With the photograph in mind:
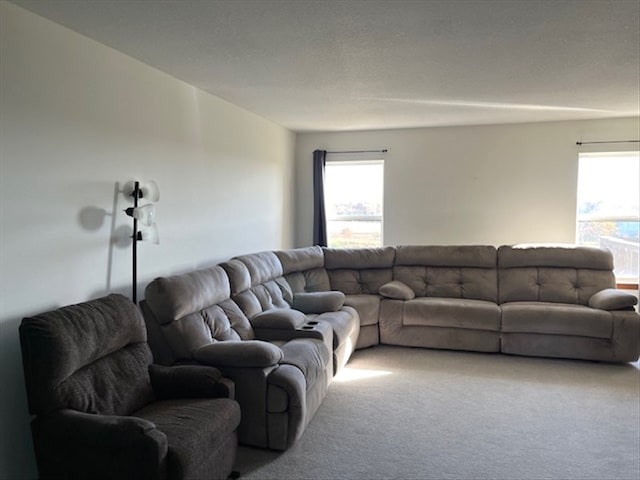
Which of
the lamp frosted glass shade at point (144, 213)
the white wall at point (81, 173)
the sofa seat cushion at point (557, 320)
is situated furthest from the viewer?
the sofa seat cushion at point (557, 320)

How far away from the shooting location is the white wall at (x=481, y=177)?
5461 millimetres

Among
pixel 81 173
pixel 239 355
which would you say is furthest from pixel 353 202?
pixel 81 173

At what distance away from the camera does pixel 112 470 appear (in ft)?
6.38

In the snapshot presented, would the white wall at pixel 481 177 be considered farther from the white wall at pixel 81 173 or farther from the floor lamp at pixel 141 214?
the floor lamp at pixel 141 214

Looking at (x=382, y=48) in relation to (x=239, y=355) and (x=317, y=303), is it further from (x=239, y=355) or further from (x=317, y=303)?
(x=317, y=303)

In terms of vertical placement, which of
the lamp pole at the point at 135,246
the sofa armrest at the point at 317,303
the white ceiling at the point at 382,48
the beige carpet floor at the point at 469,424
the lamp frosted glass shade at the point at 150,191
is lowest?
the beige carpet floor at the point at 469,424

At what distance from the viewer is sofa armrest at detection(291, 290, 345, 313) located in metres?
4.33

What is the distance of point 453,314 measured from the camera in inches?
182

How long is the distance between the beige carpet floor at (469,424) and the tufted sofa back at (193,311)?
761 mm

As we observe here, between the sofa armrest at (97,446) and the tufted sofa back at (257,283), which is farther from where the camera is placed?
the tufted sofa back at (257,283)

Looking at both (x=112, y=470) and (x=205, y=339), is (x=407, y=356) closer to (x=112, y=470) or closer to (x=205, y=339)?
(x=205, y=339)

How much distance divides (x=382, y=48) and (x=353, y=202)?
11.4 ft

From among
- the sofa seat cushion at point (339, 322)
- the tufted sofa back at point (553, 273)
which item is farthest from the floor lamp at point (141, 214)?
the tufted sofa back at point (553, 273)

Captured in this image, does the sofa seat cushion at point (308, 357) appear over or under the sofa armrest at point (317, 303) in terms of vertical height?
under
